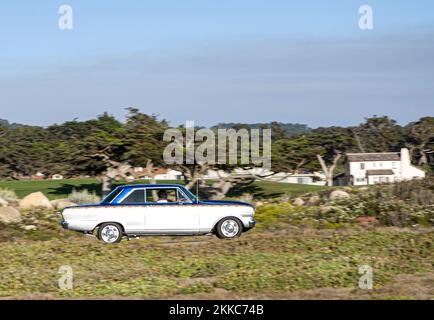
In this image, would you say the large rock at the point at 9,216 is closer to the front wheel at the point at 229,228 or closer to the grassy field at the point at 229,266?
the grassy field at the point at 229,266

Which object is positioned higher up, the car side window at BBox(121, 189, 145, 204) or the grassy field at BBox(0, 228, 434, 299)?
the car side window at BBox(121, 189, 145, 204)

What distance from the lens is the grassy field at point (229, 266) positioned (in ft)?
37.2

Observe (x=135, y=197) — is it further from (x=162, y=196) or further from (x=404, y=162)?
(x=404, y=162)

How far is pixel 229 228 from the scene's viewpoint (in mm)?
17203

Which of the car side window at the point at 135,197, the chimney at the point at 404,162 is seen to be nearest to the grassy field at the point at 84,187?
the chimney at the point at 404,162

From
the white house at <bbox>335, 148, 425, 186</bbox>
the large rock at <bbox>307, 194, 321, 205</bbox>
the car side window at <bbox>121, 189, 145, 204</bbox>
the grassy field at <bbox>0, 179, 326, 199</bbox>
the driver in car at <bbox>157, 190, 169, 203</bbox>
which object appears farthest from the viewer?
the white house at <bbox>335, 148, 425, 186</bbox>

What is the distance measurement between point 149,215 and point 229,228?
205cm

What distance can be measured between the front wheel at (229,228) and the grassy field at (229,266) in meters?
0.31

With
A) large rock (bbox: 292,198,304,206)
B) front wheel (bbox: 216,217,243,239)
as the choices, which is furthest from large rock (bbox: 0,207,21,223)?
large rock (bbox: 292,198,304,206)

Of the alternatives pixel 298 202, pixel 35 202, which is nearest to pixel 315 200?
pixel 298 202

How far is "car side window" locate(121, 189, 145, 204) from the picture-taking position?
1694 centimetres

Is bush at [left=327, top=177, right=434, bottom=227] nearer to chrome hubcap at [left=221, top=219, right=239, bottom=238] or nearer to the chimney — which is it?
chrome hubcap at [left=221, top=219, right=239, bottom=238]

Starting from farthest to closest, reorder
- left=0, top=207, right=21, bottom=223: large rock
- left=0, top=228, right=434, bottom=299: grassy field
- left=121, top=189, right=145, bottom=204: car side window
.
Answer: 1. left=0, top=207, right=21, bottom=223: large rock
2. left=121, top=189, right=145, bottom=204: car side window
3. left=0, top=228, right=434, bottom=299: grassy field
